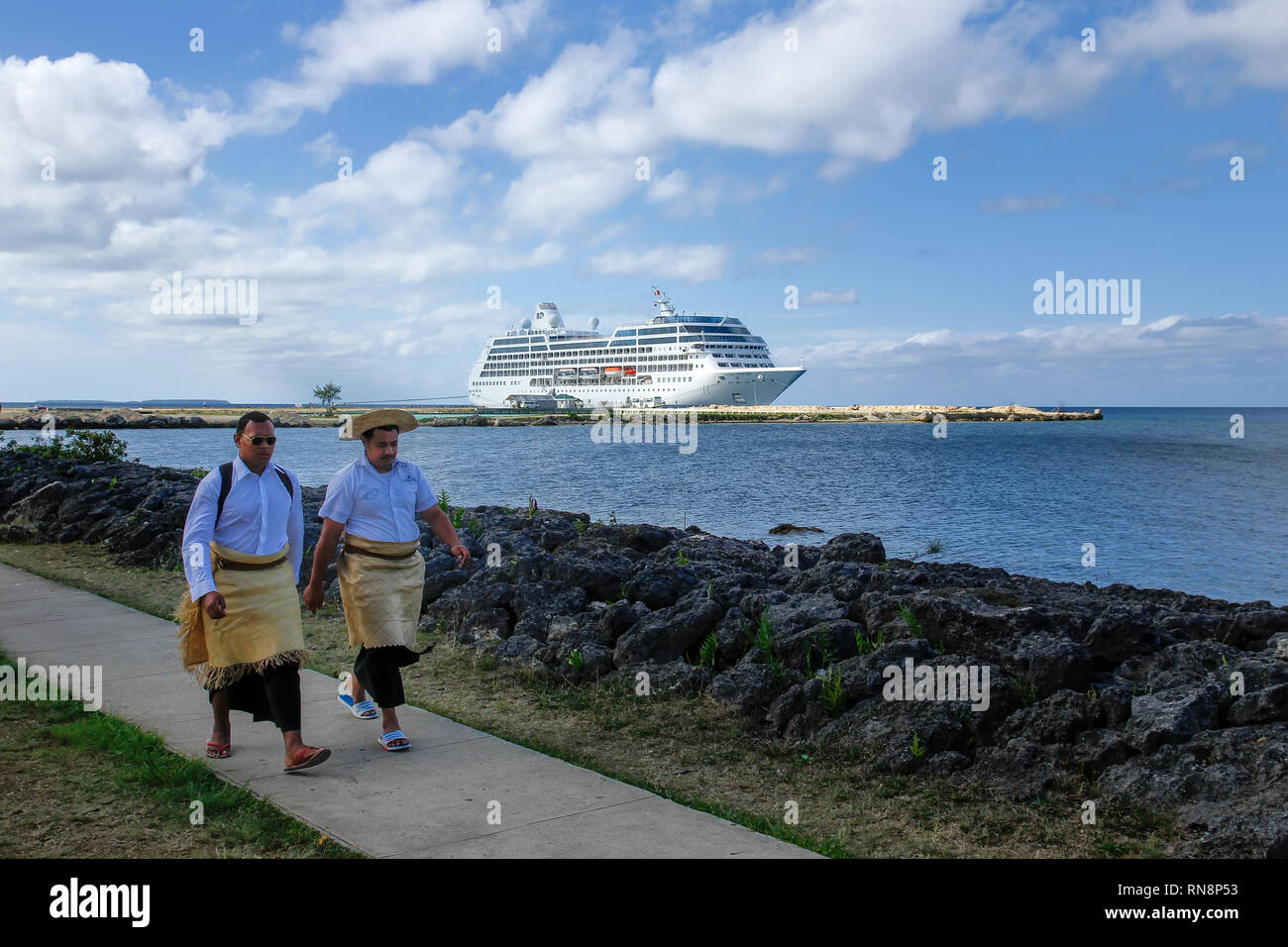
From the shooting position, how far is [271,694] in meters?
5.27

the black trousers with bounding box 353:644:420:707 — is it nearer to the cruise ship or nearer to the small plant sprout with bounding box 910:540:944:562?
the small plant sprout with bounding box 910:540:944:562

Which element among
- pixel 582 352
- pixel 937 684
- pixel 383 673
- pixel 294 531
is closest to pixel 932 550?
pixel 937 684

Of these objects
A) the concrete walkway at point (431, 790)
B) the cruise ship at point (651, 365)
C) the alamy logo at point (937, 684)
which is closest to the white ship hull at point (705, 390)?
the cruise ship at point (651, 365)

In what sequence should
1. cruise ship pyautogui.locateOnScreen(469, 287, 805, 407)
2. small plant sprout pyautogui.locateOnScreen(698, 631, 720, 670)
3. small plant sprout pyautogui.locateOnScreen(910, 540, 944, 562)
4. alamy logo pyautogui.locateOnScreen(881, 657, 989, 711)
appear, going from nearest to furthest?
alamy logo pyautogui.locateOnScreen(881, 657, 989, 711) < small plant sprout pyautogui.locateOnScreen(698, 631, 720, 670) < small plant sprout pyautogui.locateOnScreen(910, 540, 944, 562) < cruise ship pyautogui.locateOnScreen(469, 287, 805, 407)

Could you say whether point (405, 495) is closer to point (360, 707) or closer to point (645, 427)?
point (360, 707)

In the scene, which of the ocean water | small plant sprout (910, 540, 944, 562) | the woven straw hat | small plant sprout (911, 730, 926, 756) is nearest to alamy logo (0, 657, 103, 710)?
the woven straw hat

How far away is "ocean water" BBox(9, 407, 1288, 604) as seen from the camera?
21.1 metres

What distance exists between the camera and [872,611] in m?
7.79

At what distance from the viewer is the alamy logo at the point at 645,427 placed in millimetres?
89950

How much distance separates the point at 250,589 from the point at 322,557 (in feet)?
1.90

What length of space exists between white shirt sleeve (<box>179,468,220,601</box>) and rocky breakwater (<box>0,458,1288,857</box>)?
3118mm
